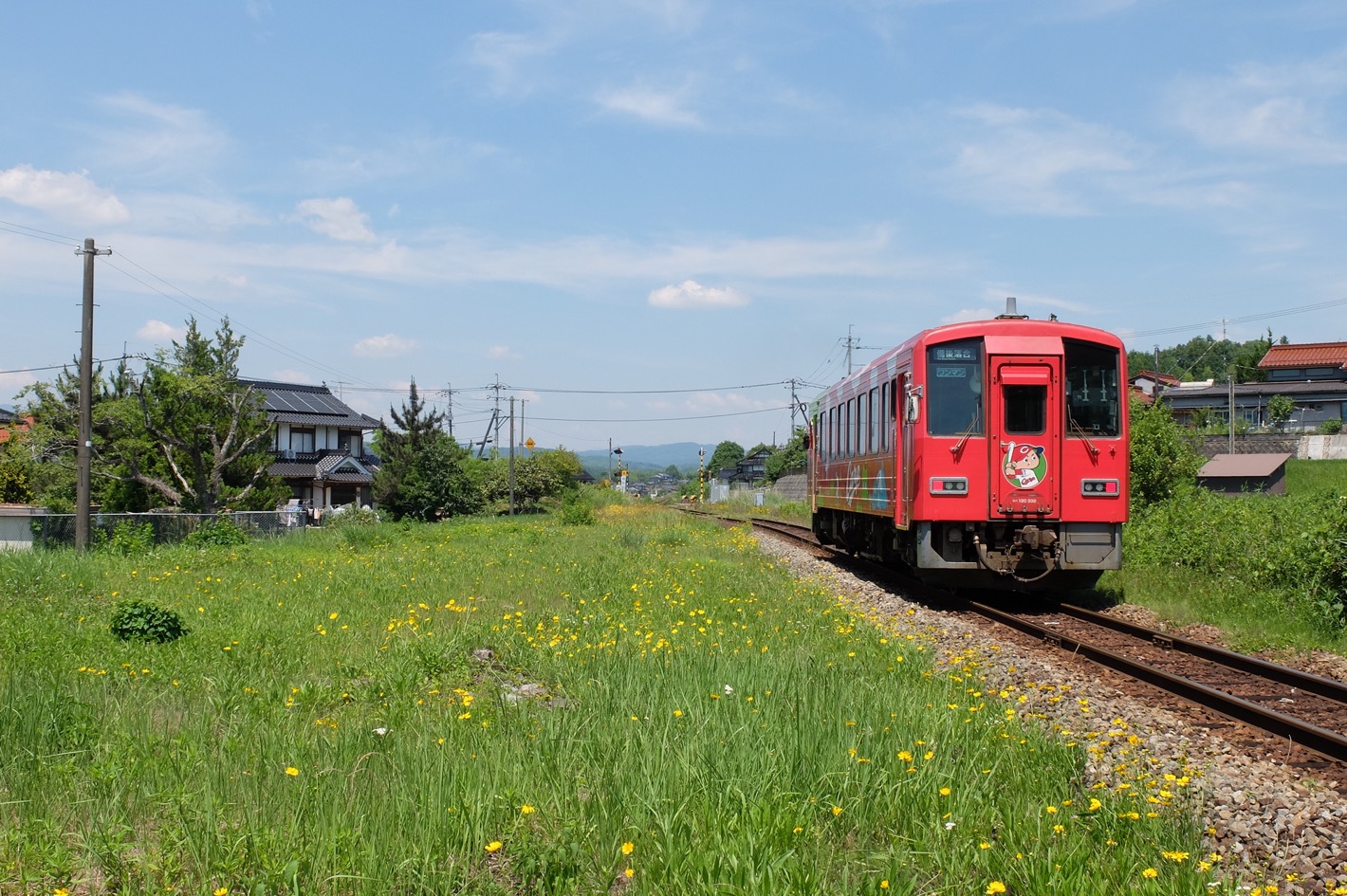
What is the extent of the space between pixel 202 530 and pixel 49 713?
21.0 meters

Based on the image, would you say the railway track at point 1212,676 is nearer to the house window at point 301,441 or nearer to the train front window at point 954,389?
the train front window at point 954,389

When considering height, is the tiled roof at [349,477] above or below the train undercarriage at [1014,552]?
above

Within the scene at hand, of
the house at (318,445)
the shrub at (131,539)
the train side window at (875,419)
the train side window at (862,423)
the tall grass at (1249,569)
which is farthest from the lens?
the house at (318,445)

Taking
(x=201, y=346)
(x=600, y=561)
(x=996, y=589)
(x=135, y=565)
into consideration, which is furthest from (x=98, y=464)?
(x=996, y=589)

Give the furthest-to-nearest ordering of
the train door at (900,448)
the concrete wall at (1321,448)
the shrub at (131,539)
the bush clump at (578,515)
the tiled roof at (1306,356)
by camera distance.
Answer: the tiled roof at (1306,356) < the concrete wall at (1321,448) < the bush clump at (578,515) < the shrub at (131,539) < the train door at (900,448)

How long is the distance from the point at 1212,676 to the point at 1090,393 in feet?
16.7

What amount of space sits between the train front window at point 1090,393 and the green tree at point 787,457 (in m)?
59.8

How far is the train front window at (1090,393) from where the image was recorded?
518 inches

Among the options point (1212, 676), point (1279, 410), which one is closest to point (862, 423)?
point (1212, 676)

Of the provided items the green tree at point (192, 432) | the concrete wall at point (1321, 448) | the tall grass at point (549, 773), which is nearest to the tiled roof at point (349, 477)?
the green tree at point (192, 432)

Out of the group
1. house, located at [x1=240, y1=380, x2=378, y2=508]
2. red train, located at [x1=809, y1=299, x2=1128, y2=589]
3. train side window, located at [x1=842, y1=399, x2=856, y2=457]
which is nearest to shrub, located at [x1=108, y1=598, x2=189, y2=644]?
red train, located at [x1=809, y1=299, x2=1128, y2=589]

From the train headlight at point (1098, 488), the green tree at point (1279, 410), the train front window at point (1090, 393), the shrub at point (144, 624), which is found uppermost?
the green tree at point (1279, 410)

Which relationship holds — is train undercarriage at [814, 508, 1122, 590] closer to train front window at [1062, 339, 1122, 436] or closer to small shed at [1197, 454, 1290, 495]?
train front window at [1062, 339, 1122, 436]

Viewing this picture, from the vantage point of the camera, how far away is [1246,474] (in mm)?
41219
